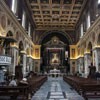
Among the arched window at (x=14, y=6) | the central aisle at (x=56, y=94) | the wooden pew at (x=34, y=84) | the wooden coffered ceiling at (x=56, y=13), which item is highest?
the wooden coffered ceiling at (x=56, y=13)

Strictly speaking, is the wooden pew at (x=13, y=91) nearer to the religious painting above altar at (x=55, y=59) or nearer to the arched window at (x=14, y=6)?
the arched window at (x=14, y=6)

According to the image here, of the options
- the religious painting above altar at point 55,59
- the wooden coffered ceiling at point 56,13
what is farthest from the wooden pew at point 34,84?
the religious painting above altar at point 55,59

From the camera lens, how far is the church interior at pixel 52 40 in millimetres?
18406

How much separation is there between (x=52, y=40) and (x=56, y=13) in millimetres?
9229

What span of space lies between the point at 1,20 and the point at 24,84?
7361 millimetres

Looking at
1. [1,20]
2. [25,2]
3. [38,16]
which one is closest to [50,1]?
[25,2]

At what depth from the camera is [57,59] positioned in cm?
3909

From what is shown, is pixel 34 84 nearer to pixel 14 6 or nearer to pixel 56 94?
pixel 56 94

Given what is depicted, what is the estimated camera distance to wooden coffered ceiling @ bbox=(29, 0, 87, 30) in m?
26.2

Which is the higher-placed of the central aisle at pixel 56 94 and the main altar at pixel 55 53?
the main altar at pixel 55 53

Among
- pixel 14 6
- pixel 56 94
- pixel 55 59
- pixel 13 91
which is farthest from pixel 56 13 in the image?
pixel 13 91

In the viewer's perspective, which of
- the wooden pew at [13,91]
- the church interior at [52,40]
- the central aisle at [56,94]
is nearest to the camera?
the wooden pew at [13,91]

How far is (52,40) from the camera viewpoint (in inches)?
1533

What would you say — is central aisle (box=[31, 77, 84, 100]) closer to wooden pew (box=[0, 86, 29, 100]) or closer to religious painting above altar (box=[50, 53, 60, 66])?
wooden pew (box=[0, 86, 29, 100])
